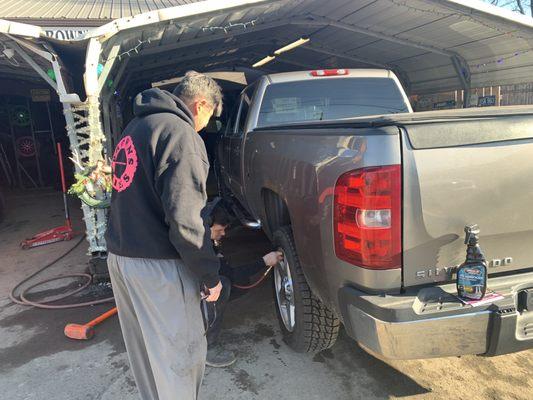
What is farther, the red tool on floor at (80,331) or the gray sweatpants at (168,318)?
the red tool on floor at (80,331)

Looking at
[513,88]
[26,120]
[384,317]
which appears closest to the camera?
[384,317]

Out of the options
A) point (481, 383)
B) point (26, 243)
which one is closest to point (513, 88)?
point (481, 383)

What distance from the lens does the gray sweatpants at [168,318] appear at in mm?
2031

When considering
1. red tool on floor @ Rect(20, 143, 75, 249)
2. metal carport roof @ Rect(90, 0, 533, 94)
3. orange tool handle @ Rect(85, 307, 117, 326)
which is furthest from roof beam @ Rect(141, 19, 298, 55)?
orange tool handle @ Rect(85, 307, 117, 326)

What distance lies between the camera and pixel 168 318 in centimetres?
205

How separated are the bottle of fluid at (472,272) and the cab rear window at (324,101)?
2694 mm

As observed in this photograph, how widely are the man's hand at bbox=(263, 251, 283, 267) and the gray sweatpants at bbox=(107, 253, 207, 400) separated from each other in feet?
3.04

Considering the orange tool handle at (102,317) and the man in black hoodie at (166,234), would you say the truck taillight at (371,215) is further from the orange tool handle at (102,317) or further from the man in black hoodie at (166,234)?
the orange tool handle at (102,317)

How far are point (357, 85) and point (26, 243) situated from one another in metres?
5.39

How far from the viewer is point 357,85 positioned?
452cm

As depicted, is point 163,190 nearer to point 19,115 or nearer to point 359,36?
point 359,36

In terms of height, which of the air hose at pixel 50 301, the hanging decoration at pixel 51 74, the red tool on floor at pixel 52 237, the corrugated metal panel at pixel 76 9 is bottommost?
the air hose at pixel 50 301

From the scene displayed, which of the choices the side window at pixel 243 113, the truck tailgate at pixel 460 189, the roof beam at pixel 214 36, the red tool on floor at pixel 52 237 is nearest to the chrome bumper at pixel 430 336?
the truck tailgate at pixel 460 189

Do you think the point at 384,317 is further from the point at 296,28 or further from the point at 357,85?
the point at 296,28
